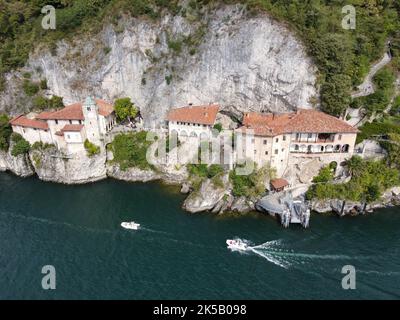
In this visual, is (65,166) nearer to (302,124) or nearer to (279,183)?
(279,183)

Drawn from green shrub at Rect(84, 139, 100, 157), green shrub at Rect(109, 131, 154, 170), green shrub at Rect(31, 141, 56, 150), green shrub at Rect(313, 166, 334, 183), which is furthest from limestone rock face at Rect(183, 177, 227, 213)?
green shrub at Rect(31, 141, 56, 150)

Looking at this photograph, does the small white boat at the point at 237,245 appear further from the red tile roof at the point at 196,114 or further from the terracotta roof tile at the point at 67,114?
the terracotta roof tile at the point at 67,114

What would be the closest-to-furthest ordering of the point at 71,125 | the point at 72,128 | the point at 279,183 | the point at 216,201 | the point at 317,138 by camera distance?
the point at 216,201, the point at 279,183, the point at 317,138, the point at 72,128, the point at 71,125

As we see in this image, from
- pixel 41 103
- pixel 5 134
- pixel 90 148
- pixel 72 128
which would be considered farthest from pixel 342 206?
pixel 5 134

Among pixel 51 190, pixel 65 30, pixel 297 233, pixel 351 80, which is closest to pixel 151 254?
pixel 297 233

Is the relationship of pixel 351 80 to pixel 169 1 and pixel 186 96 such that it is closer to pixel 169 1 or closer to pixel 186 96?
pixel 186 96

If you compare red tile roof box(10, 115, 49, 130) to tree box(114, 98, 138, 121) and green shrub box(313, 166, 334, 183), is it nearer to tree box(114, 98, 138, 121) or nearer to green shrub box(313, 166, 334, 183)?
tree box(114, 98, 138, 121)
